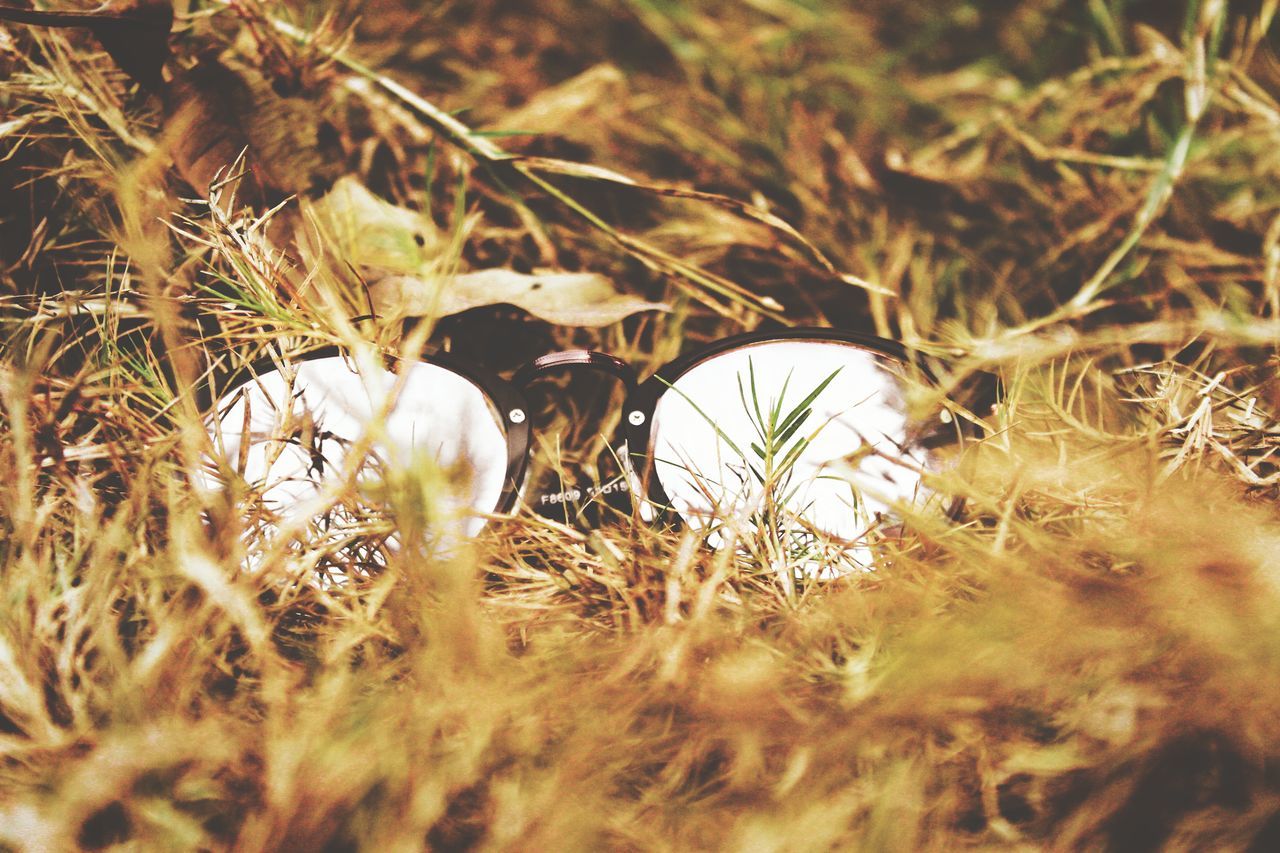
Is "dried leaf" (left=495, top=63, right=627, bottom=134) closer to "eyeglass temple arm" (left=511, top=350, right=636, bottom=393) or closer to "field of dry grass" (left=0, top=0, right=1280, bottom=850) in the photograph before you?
"field of dry grass" (left=0, top=0, right=1280, bottom=850)

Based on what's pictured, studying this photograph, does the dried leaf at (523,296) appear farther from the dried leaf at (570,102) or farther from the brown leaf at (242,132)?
the dried leaf at (570,102)

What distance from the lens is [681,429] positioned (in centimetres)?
95

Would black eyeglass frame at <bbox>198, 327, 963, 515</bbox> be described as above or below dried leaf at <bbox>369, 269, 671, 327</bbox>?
below

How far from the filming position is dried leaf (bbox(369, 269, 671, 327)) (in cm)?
91

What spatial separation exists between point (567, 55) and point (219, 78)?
64 centimetres

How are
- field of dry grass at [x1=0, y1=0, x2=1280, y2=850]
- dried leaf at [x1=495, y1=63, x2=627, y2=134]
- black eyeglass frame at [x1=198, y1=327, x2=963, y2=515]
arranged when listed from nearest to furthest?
field of dry grass at [x1=0, y1=0, x2=1280, y2=850] → black eyeglass frame at [x1=198, y1=327, x2=963, y2=515] → dried leaf at [x1=495, y1=63, x2=627, y2=134]

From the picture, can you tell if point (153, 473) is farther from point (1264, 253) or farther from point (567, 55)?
point (1264, 253)

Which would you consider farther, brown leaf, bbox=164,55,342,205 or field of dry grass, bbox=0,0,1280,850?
brown leaf, bbox=164,55,342,205

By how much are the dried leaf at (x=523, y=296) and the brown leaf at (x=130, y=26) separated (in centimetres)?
34

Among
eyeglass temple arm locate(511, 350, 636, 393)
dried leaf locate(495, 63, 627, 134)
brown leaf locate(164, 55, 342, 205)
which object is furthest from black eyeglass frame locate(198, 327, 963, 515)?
dried leaf locate(495, 63, 627, 134)

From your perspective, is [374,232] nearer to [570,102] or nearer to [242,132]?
[242,132]

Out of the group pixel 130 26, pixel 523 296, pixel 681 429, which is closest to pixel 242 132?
pixel 130 26

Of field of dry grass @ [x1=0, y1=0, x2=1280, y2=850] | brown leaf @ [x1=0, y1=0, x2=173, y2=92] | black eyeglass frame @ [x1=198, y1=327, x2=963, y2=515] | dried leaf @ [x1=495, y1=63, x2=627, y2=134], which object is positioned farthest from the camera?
dried leaf @ [x1=495, y1=63, x2=627, y2=134]

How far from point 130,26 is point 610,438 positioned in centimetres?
72
